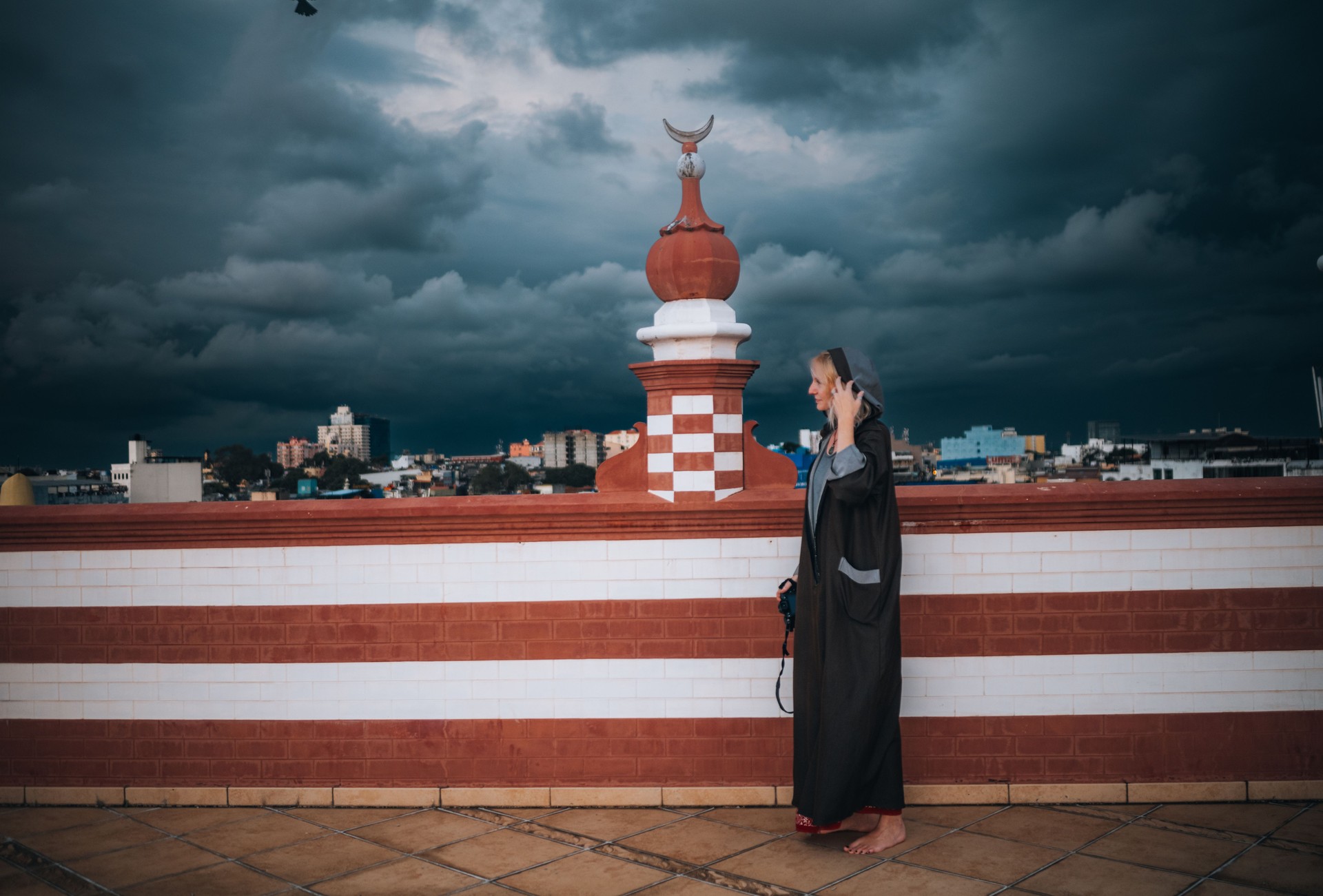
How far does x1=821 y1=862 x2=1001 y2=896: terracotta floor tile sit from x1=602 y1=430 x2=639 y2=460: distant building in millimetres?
1898

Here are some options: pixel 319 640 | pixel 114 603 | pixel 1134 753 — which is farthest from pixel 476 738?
pixel 1134 753

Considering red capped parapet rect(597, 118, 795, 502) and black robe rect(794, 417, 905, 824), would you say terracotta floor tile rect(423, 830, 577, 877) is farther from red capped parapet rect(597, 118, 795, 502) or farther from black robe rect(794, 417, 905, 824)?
red capped parapet rect(597, 118, 795, 502)

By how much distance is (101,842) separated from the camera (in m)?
3.40

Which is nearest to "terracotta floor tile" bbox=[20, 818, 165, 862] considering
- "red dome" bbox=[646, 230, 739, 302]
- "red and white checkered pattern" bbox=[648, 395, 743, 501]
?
"red and white checkered pattern" bbox=[648, 395, 743, 501]

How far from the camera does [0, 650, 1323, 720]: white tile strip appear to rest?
361 cm

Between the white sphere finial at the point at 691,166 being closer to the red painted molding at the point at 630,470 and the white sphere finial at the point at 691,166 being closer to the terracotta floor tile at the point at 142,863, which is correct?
the red painted molding at the point at 630,470

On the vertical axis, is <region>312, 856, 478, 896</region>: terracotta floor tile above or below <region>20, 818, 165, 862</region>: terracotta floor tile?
above

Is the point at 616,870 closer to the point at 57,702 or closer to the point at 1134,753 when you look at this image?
the point at 1134,753

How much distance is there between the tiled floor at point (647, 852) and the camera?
2902mm

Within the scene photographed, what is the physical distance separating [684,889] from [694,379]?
194 cm

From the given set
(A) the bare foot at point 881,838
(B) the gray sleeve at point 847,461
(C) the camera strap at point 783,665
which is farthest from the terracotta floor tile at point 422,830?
(B) the gray sleeve at point 847,461

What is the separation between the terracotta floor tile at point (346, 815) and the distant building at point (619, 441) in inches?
69.5

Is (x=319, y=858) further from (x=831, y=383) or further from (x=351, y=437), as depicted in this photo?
(x=351, y=437)

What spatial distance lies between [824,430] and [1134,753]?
1.94m
